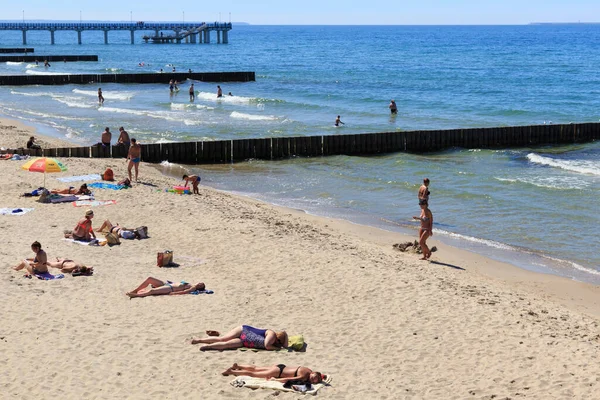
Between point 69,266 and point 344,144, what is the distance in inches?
763

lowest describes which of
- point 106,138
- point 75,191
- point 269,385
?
point 269,385

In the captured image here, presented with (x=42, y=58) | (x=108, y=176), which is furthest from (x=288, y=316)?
(x=42, y=58)

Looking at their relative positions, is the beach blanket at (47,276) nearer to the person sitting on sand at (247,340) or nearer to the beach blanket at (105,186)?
the person sitting on sand at (247,340)

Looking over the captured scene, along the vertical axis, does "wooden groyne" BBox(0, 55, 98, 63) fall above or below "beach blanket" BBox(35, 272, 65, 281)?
above

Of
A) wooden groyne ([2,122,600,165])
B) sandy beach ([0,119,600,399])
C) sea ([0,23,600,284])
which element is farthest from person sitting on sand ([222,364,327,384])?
wooden groyne ([2,122,600,165])

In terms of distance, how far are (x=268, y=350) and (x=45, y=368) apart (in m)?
2.91

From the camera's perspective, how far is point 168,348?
1134 centimetres

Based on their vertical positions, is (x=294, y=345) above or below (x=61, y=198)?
below

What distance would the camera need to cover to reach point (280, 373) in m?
10.4

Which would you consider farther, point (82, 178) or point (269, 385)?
point (82, 178)

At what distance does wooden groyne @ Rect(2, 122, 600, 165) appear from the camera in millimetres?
29938

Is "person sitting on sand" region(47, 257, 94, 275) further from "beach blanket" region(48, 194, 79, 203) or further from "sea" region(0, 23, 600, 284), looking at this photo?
"sea" region(0, 23, 600, 284)

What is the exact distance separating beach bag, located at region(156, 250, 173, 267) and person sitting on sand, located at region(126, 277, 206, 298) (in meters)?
1.43

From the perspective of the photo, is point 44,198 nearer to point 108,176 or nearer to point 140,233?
point 108,176
